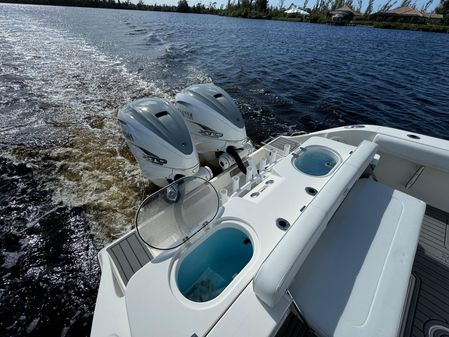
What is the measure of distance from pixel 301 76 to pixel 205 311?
782 cm

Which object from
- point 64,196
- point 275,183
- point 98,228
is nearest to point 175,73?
point 64,196

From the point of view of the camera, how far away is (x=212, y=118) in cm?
233

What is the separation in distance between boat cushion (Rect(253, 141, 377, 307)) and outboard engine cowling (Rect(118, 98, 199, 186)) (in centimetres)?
119

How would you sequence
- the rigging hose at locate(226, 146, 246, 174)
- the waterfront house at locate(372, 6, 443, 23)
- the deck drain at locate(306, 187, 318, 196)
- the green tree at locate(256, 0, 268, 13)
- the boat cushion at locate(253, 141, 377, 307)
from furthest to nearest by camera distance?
the green tree at locate(256, 0, 268, 13) → the waterfront house at locate(372, 6, 443, 23) → the rigging hose at locate(226, 146, 246, 174) → the deck drain at locate(306, 187, 318, 196) → the boat cushion at locate(253, 141, 377, 307)

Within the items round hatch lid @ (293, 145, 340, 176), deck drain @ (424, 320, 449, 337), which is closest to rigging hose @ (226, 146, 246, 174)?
round hatch lid @ (293, 145, 340, 176)

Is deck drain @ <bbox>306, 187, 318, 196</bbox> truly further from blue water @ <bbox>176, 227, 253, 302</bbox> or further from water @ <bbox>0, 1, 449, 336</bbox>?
water @ <bbox>0, 1, 449, 336</bbox>

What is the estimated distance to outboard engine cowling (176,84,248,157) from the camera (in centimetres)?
235

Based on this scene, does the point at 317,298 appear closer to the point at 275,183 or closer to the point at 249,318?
the point at 249,318

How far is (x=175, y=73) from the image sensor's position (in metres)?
6.70

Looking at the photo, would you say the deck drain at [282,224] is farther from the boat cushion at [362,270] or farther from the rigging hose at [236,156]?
the rigging hose at [236,156]

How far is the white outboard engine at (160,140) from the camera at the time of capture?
2.02 meters

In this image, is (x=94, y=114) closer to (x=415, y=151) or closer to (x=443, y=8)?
(x=415, y=151)

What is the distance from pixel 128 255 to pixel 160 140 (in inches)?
38.1

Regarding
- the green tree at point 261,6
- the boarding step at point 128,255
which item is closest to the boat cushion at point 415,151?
the boarding step at point 128,255
